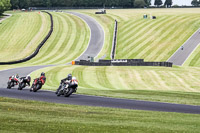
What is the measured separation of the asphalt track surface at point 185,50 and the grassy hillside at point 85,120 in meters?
56.3

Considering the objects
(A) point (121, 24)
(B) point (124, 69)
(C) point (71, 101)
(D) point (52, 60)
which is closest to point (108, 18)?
(A) point (121, 24)

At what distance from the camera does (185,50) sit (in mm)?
86500

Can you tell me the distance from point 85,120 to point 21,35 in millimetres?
98174

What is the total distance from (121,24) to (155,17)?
11.9 meters

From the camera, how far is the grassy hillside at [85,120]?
15930 millimetres

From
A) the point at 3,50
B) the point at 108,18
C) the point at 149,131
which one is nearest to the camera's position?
the point at 149,131

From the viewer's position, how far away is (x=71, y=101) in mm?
→ 25828

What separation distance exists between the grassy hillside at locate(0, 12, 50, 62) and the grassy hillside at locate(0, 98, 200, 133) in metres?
65.3

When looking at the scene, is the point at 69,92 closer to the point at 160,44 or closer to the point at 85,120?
the point at 85,120

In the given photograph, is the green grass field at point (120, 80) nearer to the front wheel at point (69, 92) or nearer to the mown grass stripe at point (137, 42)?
the mown grass stripe at point (137, 42)

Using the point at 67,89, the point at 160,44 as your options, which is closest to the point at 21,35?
the point at 160,44

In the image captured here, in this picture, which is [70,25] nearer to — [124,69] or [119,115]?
[124,69]

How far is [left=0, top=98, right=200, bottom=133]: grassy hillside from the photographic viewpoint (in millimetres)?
15930

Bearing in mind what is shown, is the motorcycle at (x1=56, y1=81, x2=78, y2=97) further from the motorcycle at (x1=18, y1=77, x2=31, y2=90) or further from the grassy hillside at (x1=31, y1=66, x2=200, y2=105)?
the grassy hillside at (x1=31, y1=66, x2=200, y2=105)
